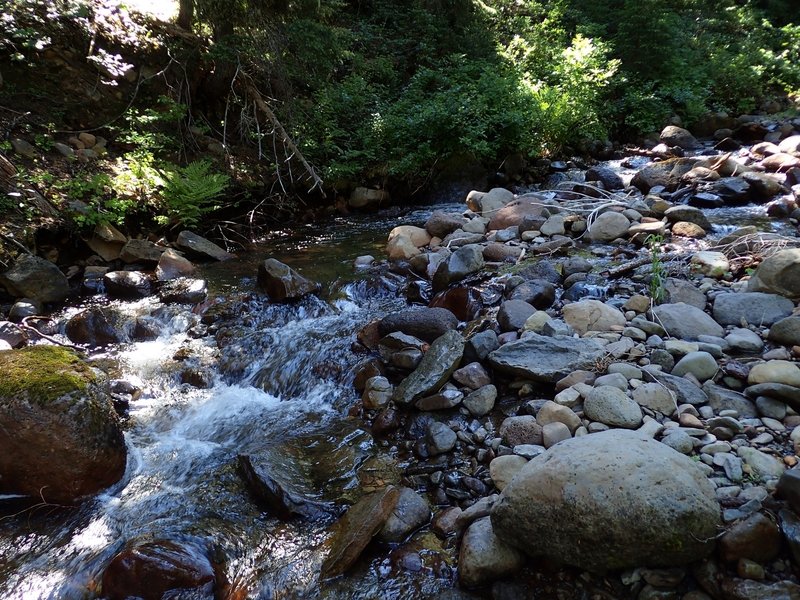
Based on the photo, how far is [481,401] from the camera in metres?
3.51

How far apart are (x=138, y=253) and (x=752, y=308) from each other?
6998 mm

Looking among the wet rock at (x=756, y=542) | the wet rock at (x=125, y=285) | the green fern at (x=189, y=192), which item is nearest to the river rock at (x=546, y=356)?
the wet rock at (x=756, y=542)

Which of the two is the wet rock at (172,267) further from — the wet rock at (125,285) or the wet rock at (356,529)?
the wet rock at (356,529)

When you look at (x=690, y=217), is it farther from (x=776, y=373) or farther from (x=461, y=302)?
(x=776, y=373)

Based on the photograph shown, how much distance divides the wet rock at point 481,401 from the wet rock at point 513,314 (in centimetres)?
86

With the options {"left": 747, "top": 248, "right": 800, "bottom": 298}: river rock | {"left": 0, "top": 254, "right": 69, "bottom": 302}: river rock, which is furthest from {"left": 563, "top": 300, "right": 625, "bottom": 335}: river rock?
{"left": 0, "top": 254, "right": 69, "bottom": 302}: river rock

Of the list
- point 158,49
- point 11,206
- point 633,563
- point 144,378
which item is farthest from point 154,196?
point 633,563

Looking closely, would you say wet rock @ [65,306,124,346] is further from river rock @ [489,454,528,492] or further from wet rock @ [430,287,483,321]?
river rock @ [489,454,528,492]

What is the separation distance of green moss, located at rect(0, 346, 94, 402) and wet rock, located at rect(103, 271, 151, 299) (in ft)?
8.49

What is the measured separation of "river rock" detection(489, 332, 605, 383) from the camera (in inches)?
136

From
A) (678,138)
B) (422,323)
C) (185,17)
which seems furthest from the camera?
(678,138)

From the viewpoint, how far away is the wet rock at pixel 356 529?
2.62 meters

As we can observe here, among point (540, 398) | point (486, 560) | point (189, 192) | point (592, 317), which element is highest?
point (189, 192)

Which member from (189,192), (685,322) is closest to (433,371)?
(685,322)
